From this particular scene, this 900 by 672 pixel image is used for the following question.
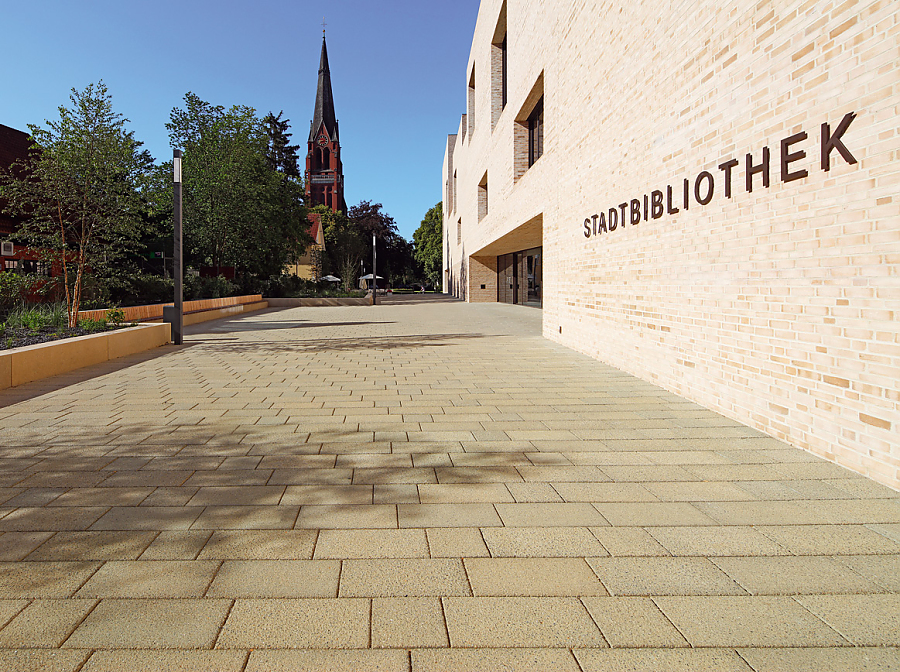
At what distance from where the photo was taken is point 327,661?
187 cm

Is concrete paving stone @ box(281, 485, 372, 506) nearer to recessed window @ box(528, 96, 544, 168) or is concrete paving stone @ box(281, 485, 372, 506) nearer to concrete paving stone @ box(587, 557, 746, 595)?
concrete paving stone @ box(587, 557, 746, 595)

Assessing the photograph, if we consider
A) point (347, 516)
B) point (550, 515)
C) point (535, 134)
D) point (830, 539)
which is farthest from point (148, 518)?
point (535, 134)

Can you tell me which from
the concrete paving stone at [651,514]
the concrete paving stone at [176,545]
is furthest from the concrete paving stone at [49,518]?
the concrete paving stone at [651,514]

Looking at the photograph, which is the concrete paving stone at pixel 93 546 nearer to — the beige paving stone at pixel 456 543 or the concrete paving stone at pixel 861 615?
the beige paving stone at pixel 456 543

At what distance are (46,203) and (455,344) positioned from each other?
8339 millimetres

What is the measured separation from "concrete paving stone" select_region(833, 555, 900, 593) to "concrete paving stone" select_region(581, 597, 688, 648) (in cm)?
99

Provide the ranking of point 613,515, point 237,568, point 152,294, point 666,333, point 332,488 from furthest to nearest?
point 152,294 < point 666,333 < point 332,488 < point 613,515 < point 237,568

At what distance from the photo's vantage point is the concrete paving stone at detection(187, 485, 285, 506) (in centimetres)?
323

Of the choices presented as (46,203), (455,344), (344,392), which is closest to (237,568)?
(344,392)

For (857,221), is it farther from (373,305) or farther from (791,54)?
(373,305)

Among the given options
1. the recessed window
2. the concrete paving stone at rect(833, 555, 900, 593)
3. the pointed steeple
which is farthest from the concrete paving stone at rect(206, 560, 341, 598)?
the pointed steeple

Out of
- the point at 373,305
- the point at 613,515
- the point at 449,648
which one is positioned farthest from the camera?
the point at 373,305

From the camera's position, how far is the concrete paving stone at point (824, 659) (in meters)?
1.84

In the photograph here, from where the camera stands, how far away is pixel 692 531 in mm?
2857
